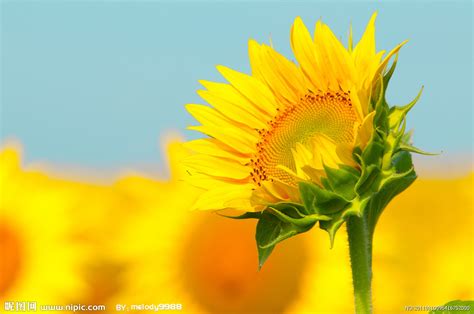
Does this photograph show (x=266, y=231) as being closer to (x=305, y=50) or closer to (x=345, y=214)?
(x=345, y=214)

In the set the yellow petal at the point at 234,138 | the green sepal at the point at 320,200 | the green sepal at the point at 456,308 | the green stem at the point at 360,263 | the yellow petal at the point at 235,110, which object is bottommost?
the green sepal at the point at 456,308

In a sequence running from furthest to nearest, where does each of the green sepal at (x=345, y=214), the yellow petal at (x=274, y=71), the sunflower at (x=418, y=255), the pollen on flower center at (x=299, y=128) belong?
1. the sunflower at (x=418, y=255)
2. the yellow petal at (x=274, y=71)
3. the pollen on flower center at (x=299, y=128)
4. the green sepal at (x=345, y=214)

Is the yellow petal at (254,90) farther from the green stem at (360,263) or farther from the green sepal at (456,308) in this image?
the green sepal at (456,308)

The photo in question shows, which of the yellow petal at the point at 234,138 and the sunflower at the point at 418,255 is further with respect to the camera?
the sunflower at the point at 418,255

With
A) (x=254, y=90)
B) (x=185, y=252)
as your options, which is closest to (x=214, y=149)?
(x=254, y=90)

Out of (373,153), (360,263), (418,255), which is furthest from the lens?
(418,255)

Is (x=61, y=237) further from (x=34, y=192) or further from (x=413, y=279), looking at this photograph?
(x=413, y=279)

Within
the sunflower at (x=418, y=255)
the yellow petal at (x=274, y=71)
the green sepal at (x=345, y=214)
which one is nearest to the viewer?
the green sepal at (x=345, y=214)

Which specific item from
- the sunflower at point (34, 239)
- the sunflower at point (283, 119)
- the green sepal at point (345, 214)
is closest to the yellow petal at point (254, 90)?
the sunflower at point (283, 119)
